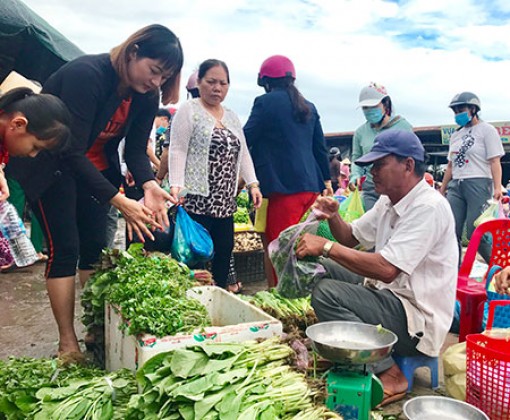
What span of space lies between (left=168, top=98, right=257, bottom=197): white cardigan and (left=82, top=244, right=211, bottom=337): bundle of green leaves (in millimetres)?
881

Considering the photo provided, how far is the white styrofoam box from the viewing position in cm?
233

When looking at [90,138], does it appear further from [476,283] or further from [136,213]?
[476,283]

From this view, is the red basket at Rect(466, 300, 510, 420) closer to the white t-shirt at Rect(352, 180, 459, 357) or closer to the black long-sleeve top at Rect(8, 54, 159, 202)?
the white t-shirt at Rect(352, 180, 459, 357)

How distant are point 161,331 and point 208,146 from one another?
2.11 metres

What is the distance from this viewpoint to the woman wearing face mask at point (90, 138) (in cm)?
297

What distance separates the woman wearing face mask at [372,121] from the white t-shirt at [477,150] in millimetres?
969

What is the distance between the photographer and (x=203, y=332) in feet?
7.93

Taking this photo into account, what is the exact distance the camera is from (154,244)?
415 centimetres

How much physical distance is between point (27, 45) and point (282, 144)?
385 cm

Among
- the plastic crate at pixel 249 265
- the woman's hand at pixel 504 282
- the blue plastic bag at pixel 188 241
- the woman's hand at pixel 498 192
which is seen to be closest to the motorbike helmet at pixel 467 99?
the woman's hand at pixel 498 192

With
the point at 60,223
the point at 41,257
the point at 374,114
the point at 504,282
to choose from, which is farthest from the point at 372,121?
the point at 41,257

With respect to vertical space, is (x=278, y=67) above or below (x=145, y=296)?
above

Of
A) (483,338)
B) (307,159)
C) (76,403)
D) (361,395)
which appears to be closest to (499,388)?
(483,338)

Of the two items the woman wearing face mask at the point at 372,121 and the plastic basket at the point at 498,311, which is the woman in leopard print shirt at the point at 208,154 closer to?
the woman wearing face mask at the point at 372,121
